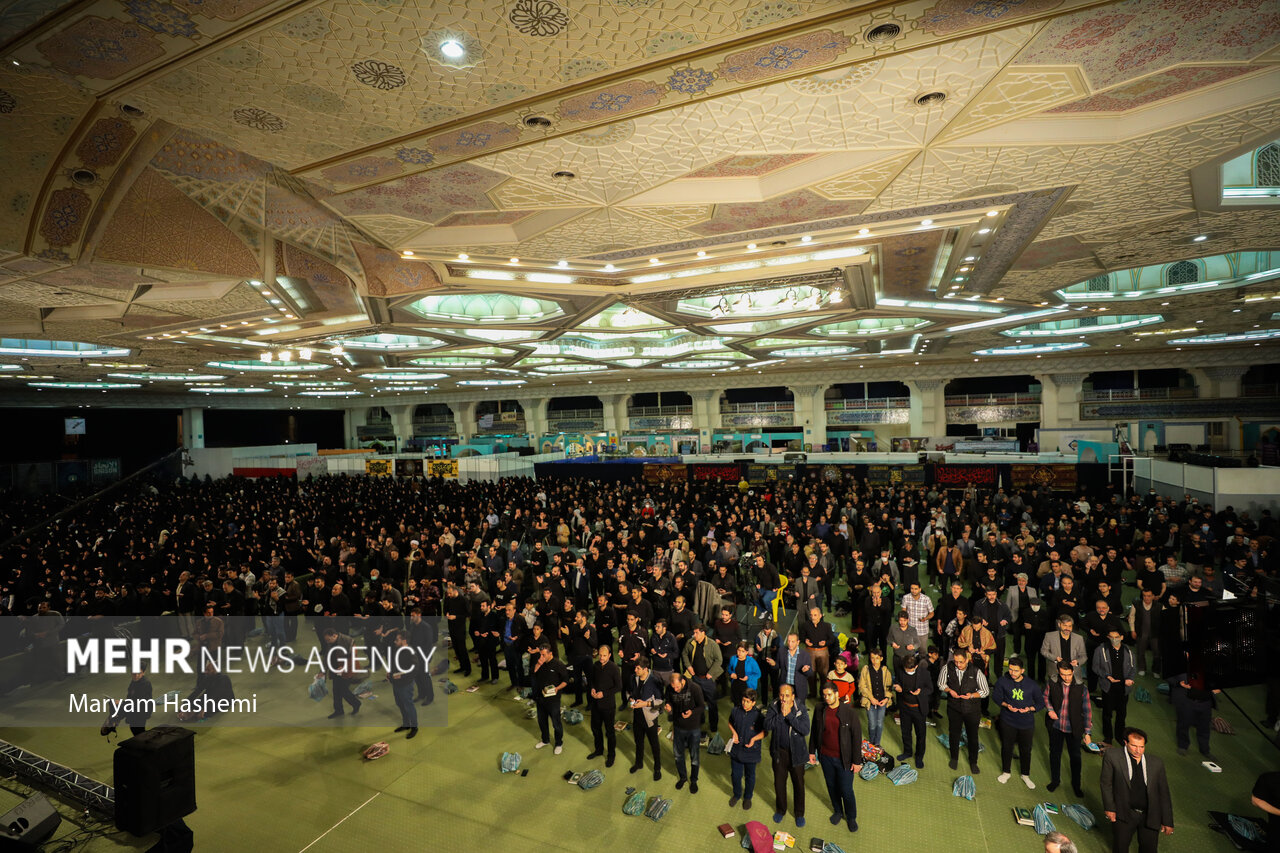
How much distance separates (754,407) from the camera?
35.3 metres

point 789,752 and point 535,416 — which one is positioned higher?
point 535,416

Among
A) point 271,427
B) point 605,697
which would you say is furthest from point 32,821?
point 271,427

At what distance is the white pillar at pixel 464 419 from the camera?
40606mm

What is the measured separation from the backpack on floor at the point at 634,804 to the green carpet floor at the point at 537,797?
58 millimetres

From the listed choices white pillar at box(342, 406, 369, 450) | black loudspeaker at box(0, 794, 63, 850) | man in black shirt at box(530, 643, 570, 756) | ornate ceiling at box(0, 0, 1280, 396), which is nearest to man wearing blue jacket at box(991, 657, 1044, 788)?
man in black shirt at box(530, 643, 570, 756)

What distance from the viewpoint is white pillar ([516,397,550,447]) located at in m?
37.9

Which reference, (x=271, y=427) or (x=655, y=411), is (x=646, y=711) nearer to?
(x=655, y=411)

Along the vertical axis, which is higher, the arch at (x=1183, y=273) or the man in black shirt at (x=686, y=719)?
the arch at (x=1183, y=273)

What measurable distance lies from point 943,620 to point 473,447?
31.9m

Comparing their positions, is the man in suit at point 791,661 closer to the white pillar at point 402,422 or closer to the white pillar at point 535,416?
the white pillar at point 535,416

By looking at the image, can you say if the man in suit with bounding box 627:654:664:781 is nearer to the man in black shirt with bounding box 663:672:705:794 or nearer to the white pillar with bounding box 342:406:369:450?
the man in black shirt with bounding box 663:672:705:794

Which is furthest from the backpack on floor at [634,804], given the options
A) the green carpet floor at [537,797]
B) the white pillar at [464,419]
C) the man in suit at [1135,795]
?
the white pillar at [464,419]

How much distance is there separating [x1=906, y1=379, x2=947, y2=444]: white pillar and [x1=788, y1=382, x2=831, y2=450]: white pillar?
15.3 feet

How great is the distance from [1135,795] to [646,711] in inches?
156
